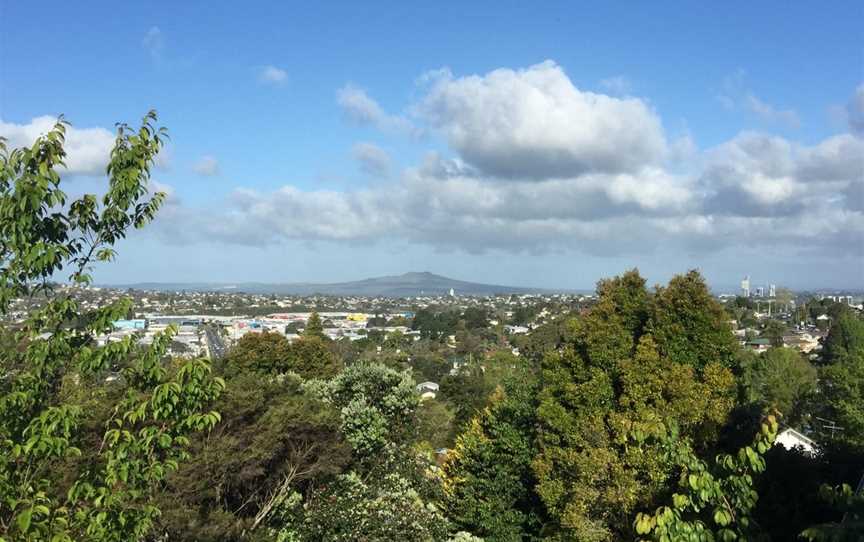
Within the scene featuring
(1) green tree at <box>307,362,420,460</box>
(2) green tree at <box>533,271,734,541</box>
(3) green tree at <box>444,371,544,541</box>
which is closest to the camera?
(2) green tree at <box>533,271,734,541</box>

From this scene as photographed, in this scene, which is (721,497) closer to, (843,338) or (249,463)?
(249,463)

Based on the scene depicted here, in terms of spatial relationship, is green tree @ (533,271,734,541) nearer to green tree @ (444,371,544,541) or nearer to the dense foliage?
the dense foliage

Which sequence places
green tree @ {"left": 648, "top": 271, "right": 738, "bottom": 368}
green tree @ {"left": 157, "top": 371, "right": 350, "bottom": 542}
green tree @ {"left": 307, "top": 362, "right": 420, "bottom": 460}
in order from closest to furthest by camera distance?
green tree @ {"left": 157, "top": 371, "right": 350, "bottom": 542} → green tree @ {"left": 648, "top": 271, "right": 738, "bottom": 368} → green tree @ {"left": 307, "top": 362, "right": 420, "bottom": 460}

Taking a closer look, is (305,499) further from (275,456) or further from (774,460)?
(774,460)

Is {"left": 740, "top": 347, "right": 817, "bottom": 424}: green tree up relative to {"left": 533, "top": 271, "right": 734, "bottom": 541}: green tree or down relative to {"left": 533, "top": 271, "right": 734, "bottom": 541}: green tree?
down

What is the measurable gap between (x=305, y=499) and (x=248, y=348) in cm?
1111

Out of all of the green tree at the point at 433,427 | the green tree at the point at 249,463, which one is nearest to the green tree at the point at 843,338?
the green tree at the point at 433,427

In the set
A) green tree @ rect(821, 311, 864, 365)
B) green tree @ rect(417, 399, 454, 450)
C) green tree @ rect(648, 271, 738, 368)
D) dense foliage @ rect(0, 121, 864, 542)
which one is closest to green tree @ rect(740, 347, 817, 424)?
green tree @ rect(821, 311, 864, 365)

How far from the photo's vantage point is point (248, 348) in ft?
Result: 73.1

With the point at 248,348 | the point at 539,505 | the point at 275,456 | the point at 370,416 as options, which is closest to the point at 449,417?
the point at 248,348

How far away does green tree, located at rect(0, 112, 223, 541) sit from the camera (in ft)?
9.96

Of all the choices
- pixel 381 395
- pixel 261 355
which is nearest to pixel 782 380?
pixel 381 395

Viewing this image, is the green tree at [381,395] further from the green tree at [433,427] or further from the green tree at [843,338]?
the green tree at [843,338]

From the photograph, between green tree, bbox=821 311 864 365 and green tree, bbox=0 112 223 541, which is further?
green tree, bbox=821 311 864 365
